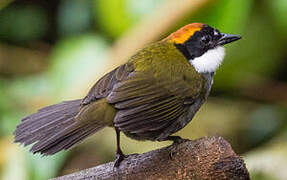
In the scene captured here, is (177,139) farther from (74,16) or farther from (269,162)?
(74,16)

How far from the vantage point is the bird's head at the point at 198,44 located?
357 cm

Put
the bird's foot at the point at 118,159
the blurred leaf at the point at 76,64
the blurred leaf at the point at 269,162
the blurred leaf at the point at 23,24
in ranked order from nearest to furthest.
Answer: the bird's foot at the point at 118,159
the blurred leaf at the point at 269,162
the blurred leaf at the point at 76,64
the blurred leaf at the point at 23,24

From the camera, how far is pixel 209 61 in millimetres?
3592

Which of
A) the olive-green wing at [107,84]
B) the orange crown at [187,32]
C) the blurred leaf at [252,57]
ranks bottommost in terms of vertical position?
the blurred leaf at [252,57]

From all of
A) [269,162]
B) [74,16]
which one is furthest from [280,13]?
[74,16]

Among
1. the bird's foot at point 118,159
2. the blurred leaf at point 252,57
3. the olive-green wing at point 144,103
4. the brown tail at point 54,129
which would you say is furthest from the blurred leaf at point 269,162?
the brown tail at point 54,129

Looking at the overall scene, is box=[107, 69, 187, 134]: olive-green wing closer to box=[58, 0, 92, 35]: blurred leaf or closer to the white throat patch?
the white throat patch

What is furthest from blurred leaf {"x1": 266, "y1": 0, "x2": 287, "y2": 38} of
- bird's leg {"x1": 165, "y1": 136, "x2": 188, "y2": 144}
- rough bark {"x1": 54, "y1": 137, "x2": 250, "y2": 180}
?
rough bark {"x1": 54, "y1": 137, "x2": 250, "y2": 180}

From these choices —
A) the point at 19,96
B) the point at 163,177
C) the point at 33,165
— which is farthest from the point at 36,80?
the point at 163,177

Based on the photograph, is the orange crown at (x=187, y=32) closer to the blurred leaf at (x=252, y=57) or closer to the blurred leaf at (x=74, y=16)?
the blurred leaf at (x=252, y=57)

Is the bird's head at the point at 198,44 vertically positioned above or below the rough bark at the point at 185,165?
above

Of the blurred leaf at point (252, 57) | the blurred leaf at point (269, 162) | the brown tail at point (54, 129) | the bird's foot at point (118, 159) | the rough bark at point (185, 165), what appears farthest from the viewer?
the blurred leaf at point (252, 57)

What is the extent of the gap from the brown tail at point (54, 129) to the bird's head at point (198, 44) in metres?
0.71

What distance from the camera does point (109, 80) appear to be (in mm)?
3330
